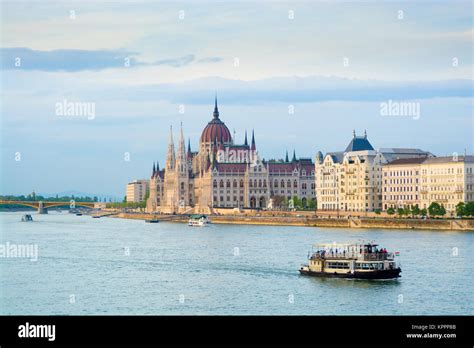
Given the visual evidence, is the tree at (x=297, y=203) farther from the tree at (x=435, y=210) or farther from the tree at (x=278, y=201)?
the tree at (x=435, y=210)

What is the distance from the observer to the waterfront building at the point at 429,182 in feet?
310

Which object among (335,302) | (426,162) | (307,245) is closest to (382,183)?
(426,162)

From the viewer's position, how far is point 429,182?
325ft

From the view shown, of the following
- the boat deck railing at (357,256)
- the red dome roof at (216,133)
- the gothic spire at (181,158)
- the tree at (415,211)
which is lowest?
the boat deck railing at (357,256)

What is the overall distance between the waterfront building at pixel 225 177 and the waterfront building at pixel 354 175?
11.8 meters

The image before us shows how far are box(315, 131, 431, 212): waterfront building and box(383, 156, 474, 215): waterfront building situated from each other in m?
2.05

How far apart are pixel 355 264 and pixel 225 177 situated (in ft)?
332

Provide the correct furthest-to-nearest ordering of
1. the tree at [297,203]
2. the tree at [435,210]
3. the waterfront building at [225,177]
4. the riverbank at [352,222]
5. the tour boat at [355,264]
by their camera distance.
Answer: the waterfront building at [225,177]
the tree at [297,203]
the tree at [435,210]
the riverbank at [352,222]
the tour boat at [355,264]

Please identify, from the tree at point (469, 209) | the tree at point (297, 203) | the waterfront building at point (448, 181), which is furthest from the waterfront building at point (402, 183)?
the tree at point (297, 203)

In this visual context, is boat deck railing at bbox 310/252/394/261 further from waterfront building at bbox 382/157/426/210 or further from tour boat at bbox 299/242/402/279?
waterfront building at bbox 382/157/426/210

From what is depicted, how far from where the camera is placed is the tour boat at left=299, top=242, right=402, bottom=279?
4262 cm

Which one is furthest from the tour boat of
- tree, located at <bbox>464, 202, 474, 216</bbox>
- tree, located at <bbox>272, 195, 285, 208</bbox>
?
tree, located at <bbox>272, 195, 285, 208</bbox>

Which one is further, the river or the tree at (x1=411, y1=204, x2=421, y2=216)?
the tree at (x1=411, y1=204, x2=421, y2=216)
